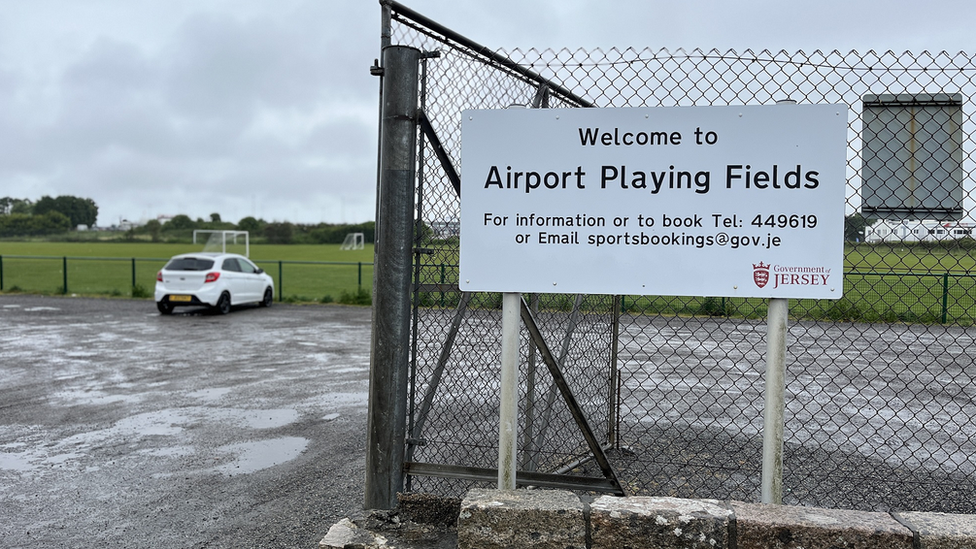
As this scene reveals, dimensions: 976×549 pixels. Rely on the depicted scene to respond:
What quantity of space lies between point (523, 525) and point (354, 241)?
86.1 m

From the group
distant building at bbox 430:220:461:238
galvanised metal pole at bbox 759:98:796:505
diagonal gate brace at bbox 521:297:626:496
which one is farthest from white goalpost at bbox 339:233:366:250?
galvanised metal pole at bbox 759:98:796:505

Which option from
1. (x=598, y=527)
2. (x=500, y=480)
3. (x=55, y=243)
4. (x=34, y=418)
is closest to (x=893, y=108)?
(x=598, y=527)

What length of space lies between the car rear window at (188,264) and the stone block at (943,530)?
18.4 m

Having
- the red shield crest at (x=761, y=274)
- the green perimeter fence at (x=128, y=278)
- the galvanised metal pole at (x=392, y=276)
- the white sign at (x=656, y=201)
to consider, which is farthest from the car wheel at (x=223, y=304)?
the red shield crest at (x=761, y=274)

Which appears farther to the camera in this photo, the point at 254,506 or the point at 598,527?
the point at 254,506

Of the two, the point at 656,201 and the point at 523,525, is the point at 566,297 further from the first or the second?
the point at 523,525

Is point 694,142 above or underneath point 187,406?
above

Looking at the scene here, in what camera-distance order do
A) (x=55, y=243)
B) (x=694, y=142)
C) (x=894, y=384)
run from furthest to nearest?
(x=55, y=243) → (x=894, y=384) → (x=694, y=142)

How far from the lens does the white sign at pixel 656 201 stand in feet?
10.5

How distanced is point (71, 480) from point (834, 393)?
25.7 feet

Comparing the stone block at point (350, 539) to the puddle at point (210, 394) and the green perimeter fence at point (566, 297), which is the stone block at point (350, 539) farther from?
the puddle at point (210, 394)

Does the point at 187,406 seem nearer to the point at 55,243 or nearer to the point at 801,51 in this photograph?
the point at 801,51

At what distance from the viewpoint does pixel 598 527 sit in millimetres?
3068

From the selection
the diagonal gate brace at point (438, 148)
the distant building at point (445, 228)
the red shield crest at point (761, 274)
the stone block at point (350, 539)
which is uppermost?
the diagonal gate brace at point (438, 148)
